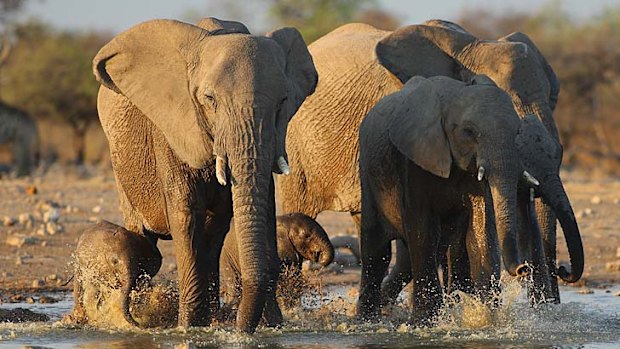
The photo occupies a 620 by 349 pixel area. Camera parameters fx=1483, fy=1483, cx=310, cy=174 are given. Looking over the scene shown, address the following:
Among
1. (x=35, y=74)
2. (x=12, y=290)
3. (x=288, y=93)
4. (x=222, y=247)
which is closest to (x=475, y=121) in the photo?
(x=288, y=93)

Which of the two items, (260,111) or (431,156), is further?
(431,156)

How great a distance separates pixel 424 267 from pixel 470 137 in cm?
82

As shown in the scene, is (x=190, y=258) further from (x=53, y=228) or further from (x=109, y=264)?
(x=53, y=228)

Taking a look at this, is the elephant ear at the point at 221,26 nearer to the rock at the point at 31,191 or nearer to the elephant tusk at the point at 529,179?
the elephant tusk at the point at 529,179

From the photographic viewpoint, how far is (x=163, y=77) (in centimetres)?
720

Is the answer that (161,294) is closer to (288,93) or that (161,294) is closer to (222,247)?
(222,247)

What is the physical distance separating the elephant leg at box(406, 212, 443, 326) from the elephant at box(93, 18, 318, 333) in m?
0.93

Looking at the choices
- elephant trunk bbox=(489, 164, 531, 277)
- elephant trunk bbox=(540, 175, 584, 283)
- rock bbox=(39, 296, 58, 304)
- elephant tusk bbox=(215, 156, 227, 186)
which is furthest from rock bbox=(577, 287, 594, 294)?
elephant tusk bbox=(215, 156, 227, 186)

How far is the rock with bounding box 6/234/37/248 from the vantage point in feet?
37.9

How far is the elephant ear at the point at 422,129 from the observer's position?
7.62 m

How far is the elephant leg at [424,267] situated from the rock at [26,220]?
5.39 metres

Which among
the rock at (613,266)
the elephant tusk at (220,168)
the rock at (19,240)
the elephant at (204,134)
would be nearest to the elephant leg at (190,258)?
the elephant at (204,134)

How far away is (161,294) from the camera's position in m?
8.10

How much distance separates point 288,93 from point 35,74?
26.0 metres
